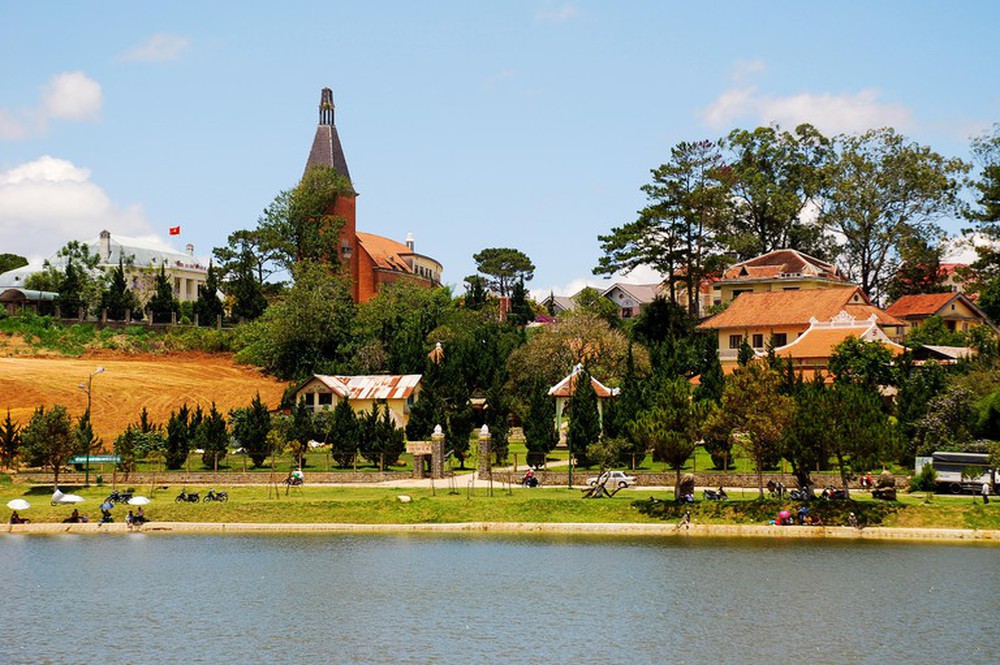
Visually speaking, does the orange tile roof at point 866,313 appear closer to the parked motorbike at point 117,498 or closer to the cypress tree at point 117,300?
the parked motorbike at point 117,498

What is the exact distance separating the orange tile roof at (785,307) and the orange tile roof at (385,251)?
1565 inches

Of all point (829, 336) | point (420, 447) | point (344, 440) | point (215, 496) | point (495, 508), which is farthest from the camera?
point (829, 336)

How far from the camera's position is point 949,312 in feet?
283

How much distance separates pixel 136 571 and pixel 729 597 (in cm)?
1876

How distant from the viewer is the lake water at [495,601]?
28672 millimetres

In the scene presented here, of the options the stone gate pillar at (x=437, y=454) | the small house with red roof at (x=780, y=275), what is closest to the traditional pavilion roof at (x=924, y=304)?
the small house with red roof at (x=780, y=275)

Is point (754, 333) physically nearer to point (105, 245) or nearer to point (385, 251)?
point (385, 251)

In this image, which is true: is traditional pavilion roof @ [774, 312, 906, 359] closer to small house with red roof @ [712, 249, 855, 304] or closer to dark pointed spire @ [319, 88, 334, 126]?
small house with red roof @ [712, 249, 855, 304]

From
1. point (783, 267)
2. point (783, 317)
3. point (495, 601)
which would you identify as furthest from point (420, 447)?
point (783, 267)

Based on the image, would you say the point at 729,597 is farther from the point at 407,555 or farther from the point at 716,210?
the point at 716,210

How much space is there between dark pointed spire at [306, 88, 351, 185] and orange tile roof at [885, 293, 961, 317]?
48293 mm

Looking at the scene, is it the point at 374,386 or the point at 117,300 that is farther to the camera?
the point at 117,300

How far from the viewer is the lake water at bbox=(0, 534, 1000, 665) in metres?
28.7

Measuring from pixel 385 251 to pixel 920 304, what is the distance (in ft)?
184
